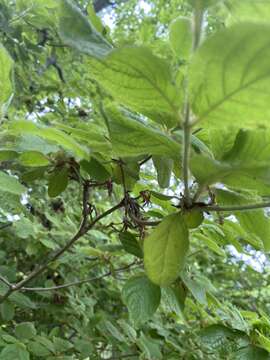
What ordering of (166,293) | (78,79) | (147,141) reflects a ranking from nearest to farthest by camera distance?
(147,141), (166,293), (78,79)

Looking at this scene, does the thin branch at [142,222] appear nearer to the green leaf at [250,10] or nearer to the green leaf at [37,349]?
the green leaf at [250,10]

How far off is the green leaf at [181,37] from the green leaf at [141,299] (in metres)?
0.39

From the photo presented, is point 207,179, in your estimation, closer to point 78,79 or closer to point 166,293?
point 166,293

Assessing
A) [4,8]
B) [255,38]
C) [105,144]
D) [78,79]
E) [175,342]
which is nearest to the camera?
[255,38]

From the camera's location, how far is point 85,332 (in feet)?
4.00

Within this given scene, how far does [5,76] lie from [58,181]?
0.82ft

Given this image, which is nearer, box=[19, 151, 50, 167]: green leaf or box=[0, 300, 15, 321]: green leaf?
box=[19, 151, 50, 167]: green leaf

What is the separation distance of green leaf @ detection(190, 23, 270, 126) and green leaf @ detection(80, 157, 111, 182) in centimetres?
27

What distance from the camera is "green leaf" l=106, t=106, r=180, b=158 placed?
0.46 metres

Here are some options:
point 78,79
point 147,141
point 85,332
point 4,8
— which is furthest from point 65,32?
point 78,79

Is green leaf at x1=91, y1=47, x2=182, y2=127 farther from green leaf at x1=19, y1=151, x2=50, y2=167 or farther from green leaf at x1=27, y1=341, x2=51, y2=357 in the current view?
green leaf at x1=27, y1=341, x2=51, y2=357

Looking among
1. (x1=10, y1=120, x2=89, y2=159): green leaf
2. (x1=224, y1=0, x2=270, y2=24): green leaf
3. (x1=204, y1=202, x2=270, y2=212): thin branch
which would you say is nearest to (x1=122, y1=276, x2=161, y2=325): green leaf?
(x1=204, y1=202, x2=270, y2=212): thin branch

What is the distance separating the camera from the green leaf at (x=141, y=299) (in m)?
0.68

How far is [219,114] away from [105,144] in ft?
0.70
